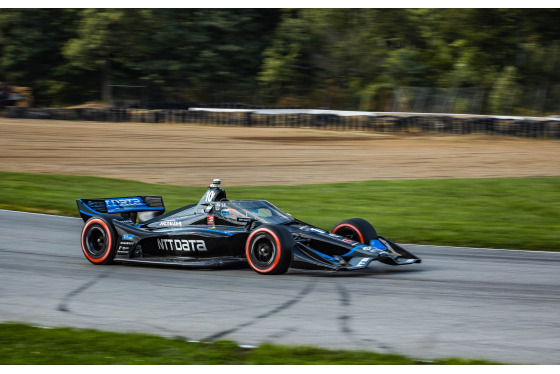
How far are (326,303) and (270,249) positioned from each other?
1.68 metres

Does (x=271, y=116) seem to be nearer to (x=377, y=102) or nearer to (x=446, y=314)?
(x=377, y=102)

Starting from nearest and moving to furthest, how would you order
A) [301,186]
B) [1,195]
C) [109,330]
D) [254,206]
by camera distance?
[109,330], [254,206], [1,195], [301,186]

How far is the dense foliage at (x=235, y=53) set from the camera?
59.8 metres

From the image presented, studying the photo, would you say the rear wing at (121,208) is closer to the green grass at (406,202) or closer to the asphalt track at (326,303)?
the asphalt track at (326,303)

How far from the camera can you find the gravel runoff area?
24641 millimetres

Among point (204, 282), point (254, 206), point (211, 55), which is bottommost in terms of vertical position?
point (204, 282)

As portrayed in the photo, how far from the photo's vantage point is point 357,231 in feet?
34.8

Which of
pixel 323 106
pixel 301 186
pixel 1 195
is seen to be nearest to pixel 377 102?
pixel 323 106

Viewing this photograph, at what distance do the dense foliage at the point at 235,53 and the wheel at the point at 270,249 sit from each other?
1930 inches

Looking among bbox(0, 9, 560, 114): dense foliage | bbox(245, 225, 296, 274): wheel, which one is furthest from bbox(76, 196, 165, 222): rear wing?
bbox(0, 9, 560, 114): dense foliage

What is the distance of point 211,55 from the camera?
62594 mm

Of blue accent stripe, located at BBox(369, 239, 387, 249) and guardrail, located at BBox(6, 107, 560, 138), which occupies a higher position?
guardrail, located at BBox(6, 107, 560, 138)

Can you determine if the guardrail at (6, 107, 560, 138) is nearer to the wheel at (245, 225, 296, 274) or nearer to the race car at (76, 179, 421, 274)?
the race car at (76, 179, 421, 274)

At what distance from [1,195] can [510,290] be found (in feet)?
43.6
